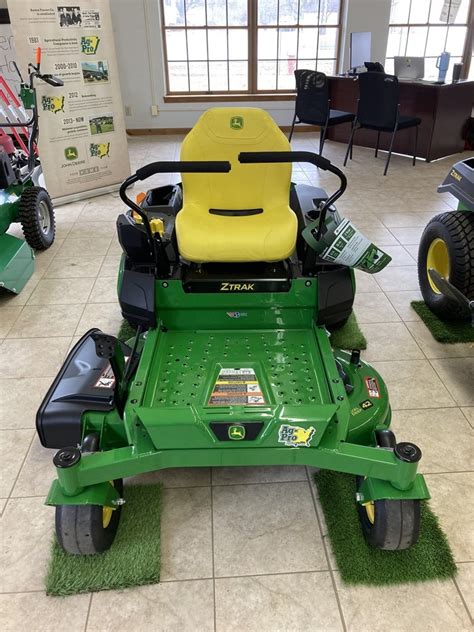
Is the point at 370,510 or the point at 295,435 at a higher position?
the point at 295,435

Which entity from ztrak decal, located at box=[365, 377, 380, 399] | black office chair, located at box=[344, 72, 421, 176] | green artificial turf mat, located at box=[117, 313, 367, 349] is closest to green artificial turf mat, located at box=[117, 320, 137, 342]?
green artificial turf mat, located at box=[117, 313, 367, 349]

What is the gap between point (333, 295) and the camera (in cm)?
205

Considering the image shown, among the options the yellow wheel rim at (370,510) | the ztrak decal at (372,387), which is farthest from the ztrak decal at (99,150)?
the yellow wheel rim at (370,510)

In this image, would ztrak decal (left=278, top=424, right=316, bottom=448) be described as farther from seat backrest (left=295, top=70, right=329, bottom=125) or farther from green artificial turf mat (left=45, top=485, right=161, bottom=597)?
seat backrest (left=295, top=70, right=329, bottom=125)

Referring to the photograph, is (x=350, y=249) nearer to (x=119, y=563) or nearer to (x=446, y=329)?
(x=446, y=329)

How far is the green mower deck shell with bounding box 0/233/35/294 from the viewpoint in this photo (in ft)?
9.94

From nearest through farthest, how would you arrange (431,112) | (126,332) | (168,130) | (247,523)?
(247,523) < (126,332) < (431,112) < (168,130)

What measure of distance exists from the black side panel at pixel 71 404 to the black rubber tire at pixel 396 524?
90cm

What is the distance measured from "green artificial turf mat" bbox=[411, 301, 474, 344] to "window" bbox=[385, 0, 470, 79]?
5285 millimetres

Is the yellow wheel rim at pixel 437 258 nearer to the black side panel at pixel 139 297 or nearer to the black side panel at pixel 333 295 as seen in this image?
the black side panel at pixel 333 295

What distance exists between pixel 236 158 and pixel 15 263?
5.29ft

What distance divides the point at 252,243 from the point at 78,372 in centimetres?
82

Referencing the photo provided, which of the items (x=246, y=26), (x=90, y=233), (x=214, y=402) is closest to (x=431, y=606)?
(x=214, y=402)

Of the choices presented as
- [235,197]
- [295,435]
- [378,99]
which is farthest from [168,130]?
[295,435]
